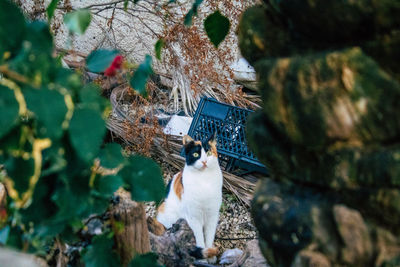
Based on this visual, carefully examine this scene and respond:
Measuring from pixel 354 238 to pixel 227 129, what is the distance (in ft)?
7.17

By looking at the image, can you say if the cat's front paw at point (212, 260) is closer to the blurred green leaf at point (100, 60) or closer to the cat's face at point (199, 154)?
the cat's face at point (199, 154)

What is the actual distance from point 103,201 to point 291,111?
1.83ft

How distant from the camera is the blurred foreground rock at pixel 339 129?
0.96 meters

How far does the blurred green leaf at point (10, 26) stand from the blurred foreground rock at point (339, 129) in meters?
0.54

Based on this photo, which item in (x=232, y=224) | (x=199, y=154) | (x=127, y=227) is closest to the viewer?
(x=127, y=227)

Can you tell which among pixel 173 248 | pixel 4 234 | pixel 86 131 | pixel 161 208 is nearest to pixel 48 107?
pixel 86 131

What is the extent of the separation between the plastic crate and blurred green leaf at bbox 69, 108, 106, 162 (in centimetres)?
214

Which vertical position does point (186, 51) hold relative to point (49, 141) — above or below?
above

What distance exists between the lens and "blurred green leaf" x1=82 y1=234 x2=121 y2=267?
133cm

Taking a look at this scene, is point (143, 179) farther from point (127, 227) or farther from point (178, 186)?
point (178, 186)

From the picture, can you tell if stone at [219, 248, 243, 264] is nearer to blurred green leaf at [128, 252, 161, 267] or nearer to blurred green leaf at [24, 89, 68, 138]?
blurred green leaf at [128, 252, 161, 267]

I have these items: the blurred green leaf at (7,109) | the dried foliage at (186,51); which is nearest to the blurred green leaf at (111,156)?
the blurred green leaf at (7,109)

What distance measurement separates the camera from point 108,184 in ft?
3.87

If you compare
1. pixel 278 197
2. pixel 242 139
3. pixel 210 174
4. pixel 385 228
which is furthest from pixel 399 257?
pixel 242 139
